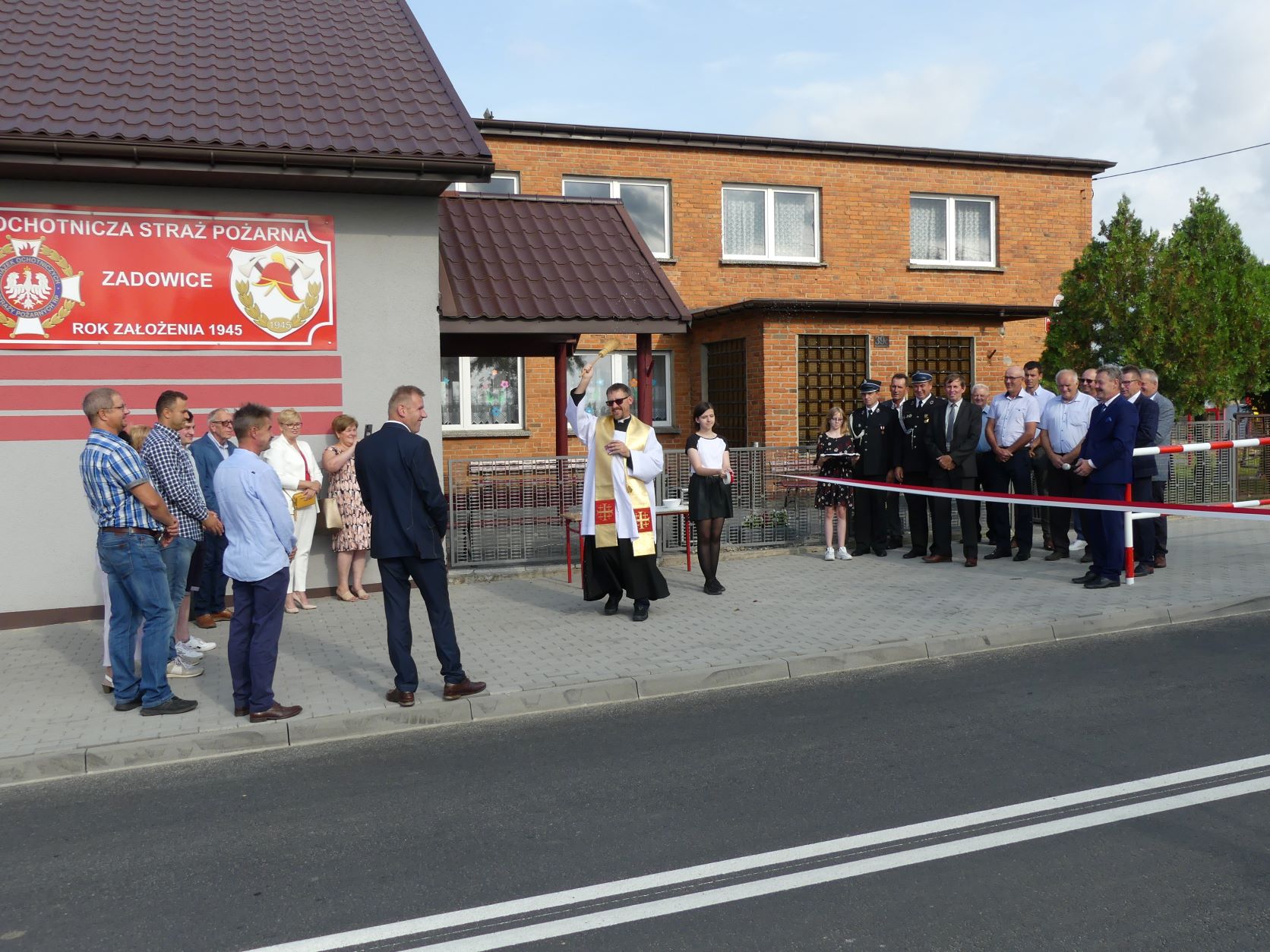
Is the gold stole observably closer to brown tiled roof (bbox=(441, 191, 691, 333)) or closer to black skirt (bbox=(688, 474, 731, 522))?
black skirt (bbox=(688, 474, 731, 522))

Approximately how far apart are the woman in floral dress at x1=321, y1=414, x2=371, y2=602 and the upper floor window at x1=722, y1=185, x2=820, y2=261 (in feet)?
40.5

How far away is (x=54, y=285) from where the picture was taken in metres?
9.64

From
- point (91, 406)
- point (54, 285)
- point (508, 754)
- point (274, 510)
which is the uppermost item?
point (54, 285)

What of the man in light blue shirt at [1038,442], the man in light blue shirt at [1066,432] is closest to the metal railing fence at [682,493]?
the man in light blue shirt at [1038,442]

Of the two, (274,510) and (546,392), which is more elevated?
(546,392)

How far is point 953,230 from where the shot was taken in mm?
22719

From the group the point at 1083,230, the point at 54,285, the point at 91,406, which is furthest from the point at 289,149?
the point at 1083,230

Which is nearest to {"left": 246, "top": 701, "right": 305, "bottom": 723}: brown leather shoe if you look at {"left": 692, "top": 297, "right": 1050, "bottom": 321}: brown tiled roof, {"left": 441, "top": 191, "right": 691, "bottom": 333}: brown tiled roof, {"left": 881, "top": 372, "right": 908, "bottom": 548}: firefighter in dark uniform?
{"left": 441, "top": 191, "right": 691, "bottom": 333}: brown tiled roof

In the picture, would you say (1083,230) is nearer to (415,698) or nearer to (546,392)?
(546,392)

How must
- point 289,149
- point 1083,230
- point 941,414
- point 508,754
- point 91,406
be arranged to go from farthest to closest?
1. point 1083,230
2. point 941,414
3. point 289,149
4. point 91,406
5. point 508,754

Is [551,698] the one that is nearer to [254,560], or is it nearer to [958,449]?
[254,560]

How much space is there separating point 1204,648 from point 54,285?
9608 millimetres

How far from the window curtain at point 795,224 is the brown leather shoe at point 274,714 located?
1662cm

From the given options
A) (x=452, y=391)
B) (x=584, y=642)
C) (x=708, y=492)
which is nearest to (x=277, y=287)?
(x=708, y=492)
